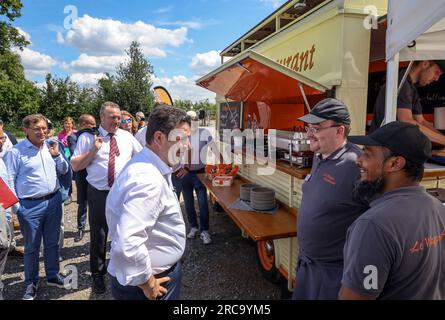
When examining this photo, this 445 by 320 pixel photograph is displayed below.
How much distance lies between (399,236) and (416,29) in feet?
4.60

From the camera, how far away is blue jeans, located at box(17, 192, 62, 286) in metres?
2.96

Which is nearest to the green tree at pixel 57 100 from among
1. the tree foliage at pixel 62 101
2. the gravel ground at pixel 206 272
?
the tree foliage at pixel 62 101

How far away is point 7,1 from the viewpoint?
2416 centimetres

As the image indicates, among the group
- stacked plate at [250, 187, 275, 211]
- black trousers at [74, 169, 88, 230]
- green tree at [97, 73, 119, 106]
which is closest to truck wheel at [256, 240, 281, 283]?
stacked plate at [250, 187, 275, 211]

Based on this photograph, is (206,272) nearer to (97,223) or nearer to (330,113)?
(97,223)

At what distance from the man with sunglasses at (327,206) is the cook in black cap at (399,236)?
508 mm

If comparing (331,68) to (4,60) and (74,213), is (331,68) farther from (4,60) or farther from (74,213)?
(4,60)

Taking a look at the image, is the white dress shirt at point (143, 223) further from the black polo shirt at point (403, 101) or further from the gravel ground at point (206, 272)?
the black polo shirt at point (403, 101)

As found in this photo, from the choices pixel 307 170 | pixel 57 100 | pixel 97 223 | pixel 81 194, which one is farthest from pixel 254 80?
pixel 57 100

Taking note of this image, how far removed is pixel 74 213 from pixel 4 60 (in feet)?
88.8

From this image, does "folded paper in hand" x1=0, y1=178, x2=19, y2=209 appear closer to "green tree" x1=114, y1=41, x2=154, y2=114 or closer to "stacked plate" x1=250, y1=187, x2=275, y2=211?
"stacked plate" x1=250, y1=187, x2=275, y2=211

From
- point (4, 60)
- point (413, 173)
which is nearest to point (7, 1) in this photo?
point (4, 60)

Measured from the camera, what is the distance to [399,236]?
3.49ft

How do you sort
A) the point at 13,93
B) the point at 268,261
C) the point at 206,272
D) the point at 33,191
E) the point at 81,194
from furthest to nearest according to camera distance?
the point at 13,93, the point at 81,194, the point at 206,272, the point at 268,261, the point at 33,191
